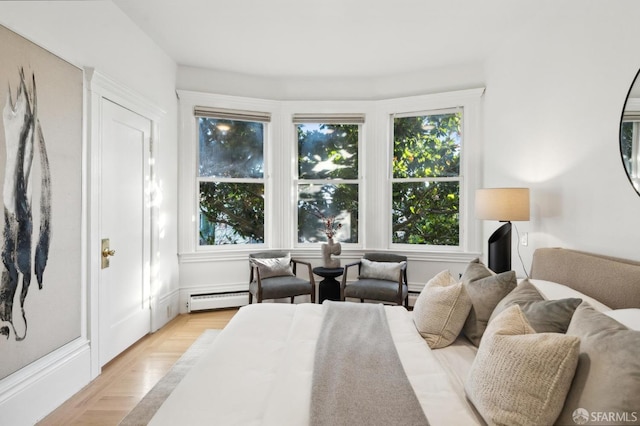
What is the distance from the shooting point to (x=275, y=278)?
402 centimetres

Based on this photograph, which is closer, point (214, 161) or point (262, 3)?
point (262, 3)

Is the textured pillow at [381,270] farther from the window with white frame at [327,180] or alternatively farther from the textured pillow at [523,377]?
the textured pillow at [523,377]

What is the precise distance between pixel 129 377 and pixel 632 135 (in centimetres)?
357

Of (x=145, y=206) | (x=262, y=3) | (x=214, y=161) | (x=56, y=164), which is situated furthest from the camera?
(x=214, y=161)

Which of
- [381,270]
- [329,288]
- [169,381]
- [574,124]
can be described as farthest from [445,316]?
[329,288]

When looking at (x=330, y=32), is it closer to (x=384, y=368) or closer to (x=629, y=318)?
(x=384, y=368)

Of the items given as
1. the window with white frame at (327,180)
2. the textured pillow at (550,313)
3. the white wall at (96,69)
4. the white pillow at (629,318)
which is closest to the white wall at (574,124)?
the white pillow at (629,318)

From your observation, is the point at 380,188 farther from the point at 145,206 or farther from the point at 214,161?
the point at 145,206

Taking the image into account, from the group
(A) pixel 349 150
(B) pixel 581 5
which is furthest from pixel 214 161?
(B) pixel 581 5

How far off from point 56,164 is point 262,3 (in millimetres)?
1928

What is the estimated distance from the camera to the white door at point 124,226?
2861mm

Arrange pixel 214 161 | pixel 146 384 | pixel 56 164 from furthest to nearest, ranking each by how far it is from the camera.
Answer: pixel 214 161, pixel 146 384, pixel 56 164

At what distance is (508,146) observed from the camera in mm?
3518

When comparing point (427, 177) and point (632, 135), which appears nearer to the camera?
point (632, 135)
